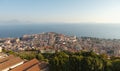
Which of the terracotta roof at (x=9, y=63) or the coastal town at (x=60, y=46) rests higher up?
the terracotta roof at (x=9, y=63)

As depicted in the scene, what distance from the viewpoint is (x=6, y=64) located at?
20.1 m

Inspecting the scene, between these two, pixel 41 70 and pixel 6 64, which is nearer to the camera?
pixel 41 70

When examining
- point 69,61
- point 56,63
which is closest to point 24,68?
point 56,63

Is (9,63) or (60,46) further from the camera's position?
(60,46)

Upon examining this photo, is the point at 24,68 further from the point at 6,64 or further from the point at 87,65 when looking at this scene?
the point at 87,65

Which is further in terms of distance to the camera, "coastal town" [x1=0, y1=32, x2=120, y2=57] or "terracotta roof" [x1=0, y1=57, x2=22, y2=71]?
"coastal town" [x1=0, y1=32, x2=120, y2=57]

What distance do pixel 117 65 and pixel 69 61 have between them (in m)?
4.69

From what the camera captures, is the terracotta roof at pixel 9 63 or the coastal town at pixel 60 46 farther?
the coastal town at pixel 60 46

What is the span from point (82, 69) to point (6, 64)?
7.91 m

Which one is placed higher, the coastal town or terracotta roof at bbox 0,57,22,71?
terracotta roof at bbox 0,57,22,71

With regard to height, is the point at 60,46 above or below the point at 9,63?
below

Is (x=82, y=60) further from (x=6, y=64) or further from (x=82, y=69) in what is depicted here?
(x=6, y=64)

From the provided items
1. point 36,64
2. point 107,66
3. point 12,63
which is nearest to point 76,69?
point 107,66

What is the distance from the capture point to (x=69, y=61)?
18672 mm
